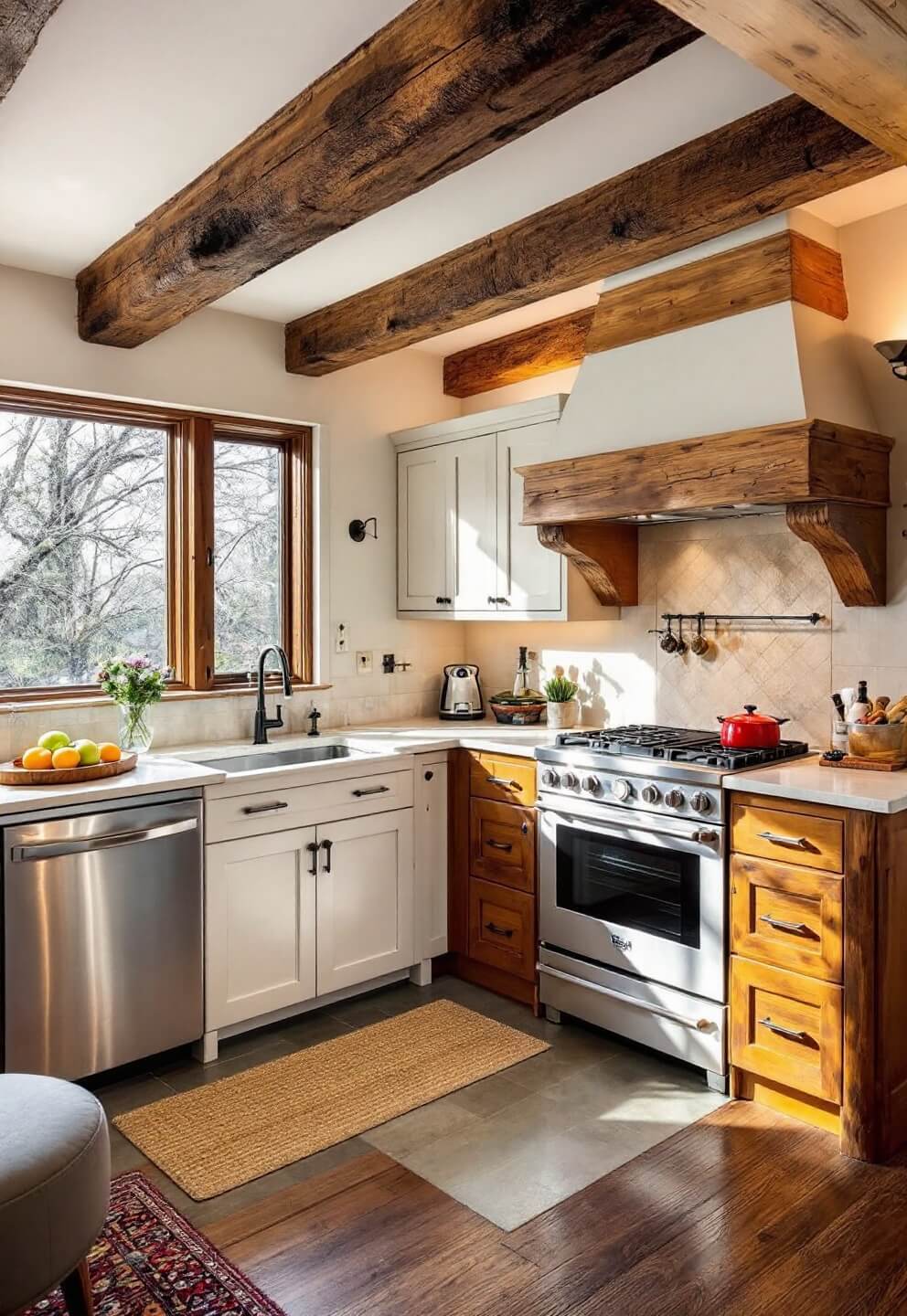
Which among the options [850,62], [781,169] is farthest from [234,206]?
[850,62]

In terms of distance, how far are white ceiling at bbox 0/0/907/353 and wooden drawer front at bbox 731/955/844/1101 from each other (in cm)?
229

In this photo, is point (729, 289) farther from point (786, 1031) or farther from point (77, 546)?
point (77, 546)

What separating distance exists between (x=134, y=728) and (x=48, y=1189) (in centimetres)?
198

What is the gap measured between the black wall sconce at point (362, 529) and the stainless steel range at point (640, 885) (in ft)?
4.96

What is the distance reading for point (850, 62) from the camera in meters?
1.65

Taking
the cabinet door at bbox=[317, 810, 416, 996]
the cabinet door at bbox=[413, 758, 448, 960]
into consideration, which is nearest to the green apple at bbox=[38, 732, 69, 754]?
the cabinet door at bbox=[317, 810, 416, 996]

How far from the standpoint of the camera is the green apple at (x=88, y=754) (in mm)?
3041

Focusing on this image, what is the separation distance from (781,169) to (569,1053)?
2642mm

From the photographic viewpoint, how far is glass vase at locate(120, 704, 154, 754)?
3.48m

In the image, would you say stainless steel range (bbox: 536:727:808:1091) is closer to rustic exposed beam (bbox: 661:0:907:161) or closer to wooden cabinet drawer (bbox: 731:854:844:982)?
wooden cabinet drawer (bbox: 731:854:844:982)

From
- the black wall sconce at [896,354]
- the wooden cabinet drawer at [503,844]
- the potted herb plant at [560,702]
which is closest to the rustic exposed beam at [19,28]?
the black wall sconce at [896,354]

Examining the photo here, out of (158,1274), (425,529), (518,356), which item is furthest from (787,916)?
(518,356)

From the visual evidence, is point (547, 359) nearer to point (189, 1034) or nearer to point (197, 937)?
point (197, 937)

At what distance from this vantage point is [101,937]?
289cm
